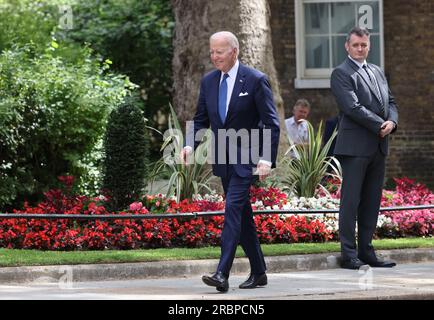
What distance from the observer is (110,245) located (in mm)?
12180

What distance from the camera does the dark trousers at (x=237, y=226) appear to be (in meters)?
9.71

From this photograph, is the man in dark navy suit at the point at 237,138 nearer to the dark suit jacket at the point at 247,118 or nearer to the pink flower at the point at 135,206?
A: the dark suit jacket at the point at 247,118

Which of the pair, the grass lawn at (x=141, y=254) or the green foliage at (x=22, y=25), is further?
the green foliage at (x=22, y=25)

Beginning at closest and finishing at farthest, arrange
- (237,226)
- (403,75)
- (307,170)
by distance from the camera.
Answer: (237,226) < (307,170) < (403,75)

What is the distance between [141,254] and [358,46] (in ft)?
9.30

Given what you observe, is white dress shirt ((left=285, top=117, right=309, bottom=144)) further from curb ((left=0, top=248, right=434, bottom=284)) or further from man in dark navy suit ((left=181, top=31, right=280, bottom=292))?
man in dark navy suit ((left=181, top=31, right=280, bottom=292))

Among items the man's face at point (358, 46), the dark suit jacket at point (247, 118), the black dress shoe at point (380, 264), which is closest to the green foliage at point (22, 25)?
the man's face at point (358, 46)

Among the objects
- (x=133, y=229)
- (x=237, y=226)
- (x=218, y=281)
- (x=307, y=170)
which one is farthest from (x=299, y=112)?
(x=218, y=281)

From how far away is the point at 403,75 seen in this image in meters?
20.4

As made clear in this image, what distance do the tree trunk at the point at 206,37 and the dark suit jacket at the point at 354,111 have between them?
149 inches

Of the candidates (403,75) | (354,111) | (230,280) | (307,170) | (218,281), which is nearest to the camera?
(218,281)

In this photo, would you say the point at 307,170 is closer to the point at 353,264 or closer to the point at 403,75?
the point at 353,264
